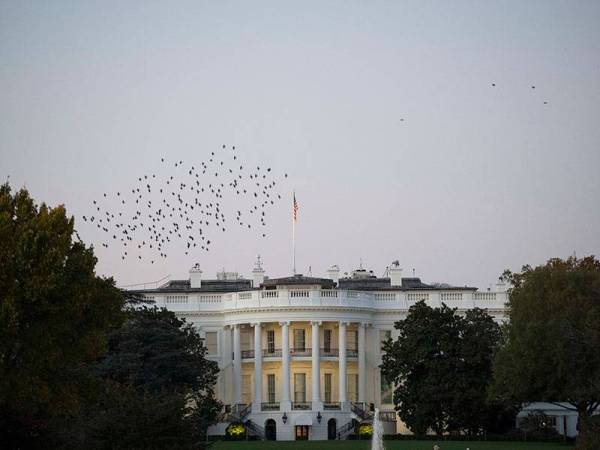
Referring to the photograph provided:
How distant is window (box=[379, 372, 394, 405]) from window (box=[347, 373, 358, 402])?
5.72 ft

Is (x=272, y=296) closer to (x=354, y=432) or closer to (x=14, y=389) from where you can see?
(x=354, y=432)

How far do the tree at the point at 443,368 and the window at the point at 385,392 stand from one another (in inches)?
530

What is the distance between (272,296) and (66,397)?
5924cm

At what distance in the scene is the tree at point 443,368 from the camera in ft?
357

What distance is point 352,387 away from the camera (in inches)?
5084

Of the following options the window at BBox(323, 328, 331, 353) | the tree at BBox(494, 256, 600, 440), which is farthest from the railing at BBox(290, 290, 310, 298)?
the tree at BBox(494, 256, 600, 440)

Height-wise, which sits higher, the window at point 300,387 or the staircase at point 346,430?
the window at point 300,387

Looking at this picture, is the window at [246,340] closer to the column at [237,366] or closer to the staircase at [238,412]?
the column at [237,366]

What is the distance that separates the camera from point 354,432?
403 feet

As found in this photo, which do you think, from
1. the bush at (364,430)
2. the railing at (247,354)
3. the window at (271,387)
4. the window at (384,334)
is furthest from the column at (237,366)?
the window at (384,334)

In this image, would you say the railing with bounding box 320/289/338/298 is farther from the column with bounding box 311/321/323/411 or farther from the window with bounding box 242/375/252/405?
the window with bounding box 242/375/252/405

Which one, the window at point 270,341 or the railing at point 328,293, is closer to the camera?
the railing at point 328,293

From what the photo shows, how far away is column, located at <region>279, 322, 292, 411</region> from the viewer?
12525 centimetres

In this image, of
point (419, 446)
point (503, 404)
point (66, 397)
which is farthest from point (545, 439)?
point (66, 397)
